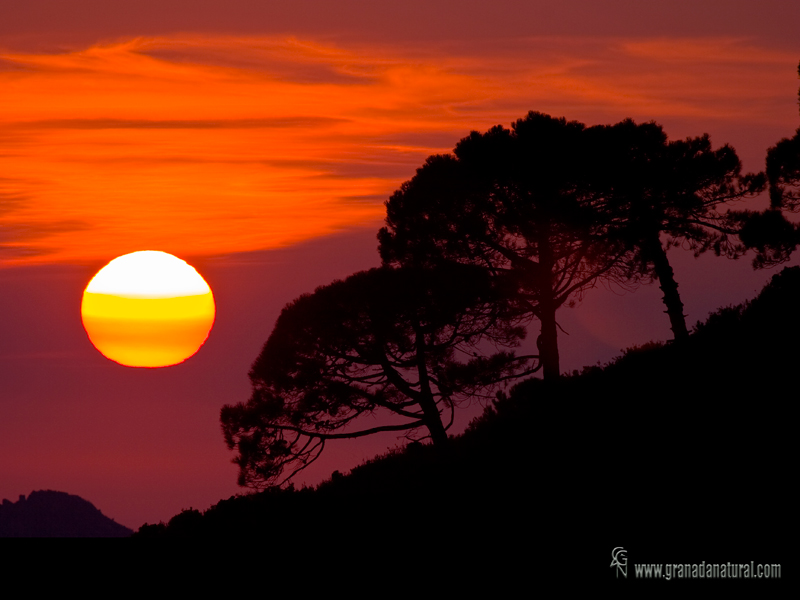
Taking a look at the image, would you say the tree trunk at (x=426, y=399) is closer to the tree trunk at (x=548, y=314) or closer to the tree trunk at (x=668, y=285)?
the tree trunk at (x=548, y=314)

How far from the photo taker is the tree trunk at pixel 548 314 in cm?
2827

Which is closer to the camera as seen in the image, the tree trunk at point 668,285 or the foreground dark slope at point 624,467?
the foreground dark slope at point 624,467

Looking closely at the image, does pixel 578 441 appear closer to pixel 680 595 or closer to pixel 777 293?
pixel 680 595

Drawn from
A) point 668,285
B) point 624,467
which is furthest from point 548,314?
point 624,467

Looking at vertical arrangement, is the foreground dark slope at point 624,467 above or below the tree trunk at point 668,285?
below

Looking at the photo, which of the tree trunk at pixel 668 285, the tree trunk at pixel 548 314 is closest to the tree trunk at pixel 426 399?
the tree trunk at pixel 548 314

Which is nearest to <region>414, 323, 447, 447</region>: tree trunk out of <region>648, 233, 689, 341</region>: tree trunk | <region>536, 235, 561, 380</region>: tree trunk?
<region>536, 235, 561, 380</region>: tree trunk

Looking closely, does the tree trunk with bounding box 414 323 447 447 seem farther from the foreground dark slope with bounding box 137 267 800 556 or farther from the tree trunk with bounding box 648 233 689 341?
the tree trunk with bounding box 648 233 689 341

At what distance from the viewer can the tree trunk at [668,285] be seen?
2873 centimetres

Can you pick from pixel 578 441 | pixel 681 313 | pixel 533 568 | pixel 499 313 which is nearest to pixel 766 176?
pixel 681 313

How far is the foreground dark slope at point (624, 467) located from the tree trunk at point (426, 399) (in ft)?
12.0

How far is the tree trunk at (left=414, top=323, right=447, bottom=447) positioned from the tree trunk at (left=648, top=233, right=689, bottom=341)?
7925 mm

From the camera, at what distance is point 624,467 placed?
50.7 feet

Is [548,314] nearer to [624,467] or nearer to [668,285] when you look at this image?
[668,285]
